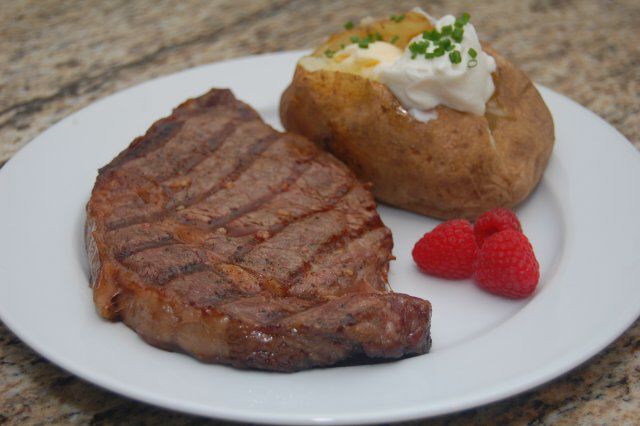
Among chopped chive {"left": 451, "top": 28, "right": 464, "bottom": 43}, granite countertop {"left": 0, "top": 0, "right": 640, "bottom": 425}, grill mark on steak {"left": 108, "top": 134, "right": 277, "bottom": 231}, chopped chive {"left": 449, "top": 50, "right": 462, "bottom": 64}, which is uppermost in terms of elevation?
chopped chive {"left": 451, "top": 28, "right": 464, "bottom": 43}

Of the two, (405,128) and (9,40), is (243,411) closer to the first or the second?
(405,128)

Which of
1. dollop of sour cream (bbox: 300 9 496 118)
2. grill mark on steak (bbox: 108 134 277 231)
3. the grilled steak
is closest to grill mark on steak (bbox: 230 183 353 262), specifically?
the grilled steak

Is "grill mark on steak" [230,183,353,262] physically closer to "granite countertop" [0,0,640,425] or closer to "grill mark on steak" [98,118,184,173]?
"grill mark on steak" [98,118,184,173]

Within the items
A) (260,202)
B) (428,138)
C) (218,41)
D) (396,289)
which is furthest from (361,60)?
(218,41)

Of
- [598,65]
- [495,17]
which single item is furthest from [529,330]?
[495,17]

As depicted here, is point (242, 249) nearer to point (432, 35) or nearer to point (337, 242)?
point (337, 242)

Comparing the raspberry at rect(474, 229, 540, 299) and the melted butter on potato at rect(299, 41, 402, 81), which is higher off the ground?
the melted butter on potato at rect(299, 41, 402, 81)

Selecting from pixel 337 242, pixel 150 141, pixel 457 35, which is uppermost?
pixel 457 35
